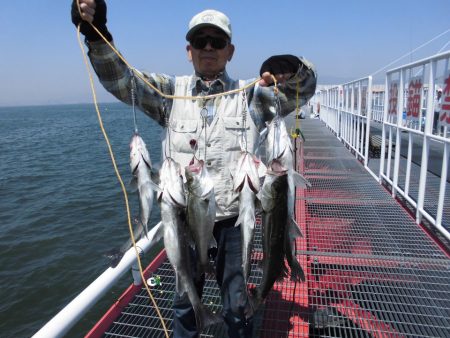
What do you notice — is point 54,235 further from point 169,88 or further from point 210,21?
point 210,21

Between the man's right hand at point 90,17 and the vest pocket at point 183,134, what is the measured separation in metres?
0.87

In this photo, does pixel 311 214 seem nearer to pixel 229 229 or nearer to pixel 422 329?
pixel 422 329

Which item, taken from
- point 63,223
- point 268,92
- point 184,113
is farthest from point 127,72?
point 63,223

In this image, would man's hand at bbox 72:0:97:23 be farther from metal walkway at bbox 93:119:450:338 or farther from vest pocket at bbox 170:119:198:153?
metal walkway at bbox 93:119:450:338

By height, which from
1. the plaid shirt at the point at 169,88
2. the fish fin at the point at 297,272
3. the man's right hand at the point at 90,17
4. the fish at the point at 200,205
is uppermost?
the man's right hand at the point at 90,17

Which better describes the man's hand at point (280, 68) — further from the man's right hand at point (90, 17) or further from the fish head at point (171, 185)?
the man's right hand at point (90, 17)

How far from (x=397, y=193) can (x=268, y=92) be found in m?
5.29

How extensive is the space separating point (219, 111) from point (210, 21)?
716mm

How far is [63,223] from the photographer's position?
12094 millimetres

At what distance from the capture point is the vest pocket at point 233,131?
2873 millimetres

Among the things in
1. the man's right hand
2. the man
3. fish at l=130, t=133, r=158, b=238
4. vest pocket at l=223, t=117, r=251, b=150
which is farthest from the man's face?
fish at l=130, t=133, r=158, b=238

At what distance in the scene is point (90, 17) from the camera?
245cm

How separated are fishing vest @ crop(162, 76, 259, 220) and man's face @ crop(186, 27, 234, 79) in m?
0.27

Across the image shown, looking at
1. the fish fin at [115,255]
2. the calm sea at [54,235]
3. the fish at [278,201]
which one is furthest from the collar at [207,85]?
the calm sea at [54,235]
